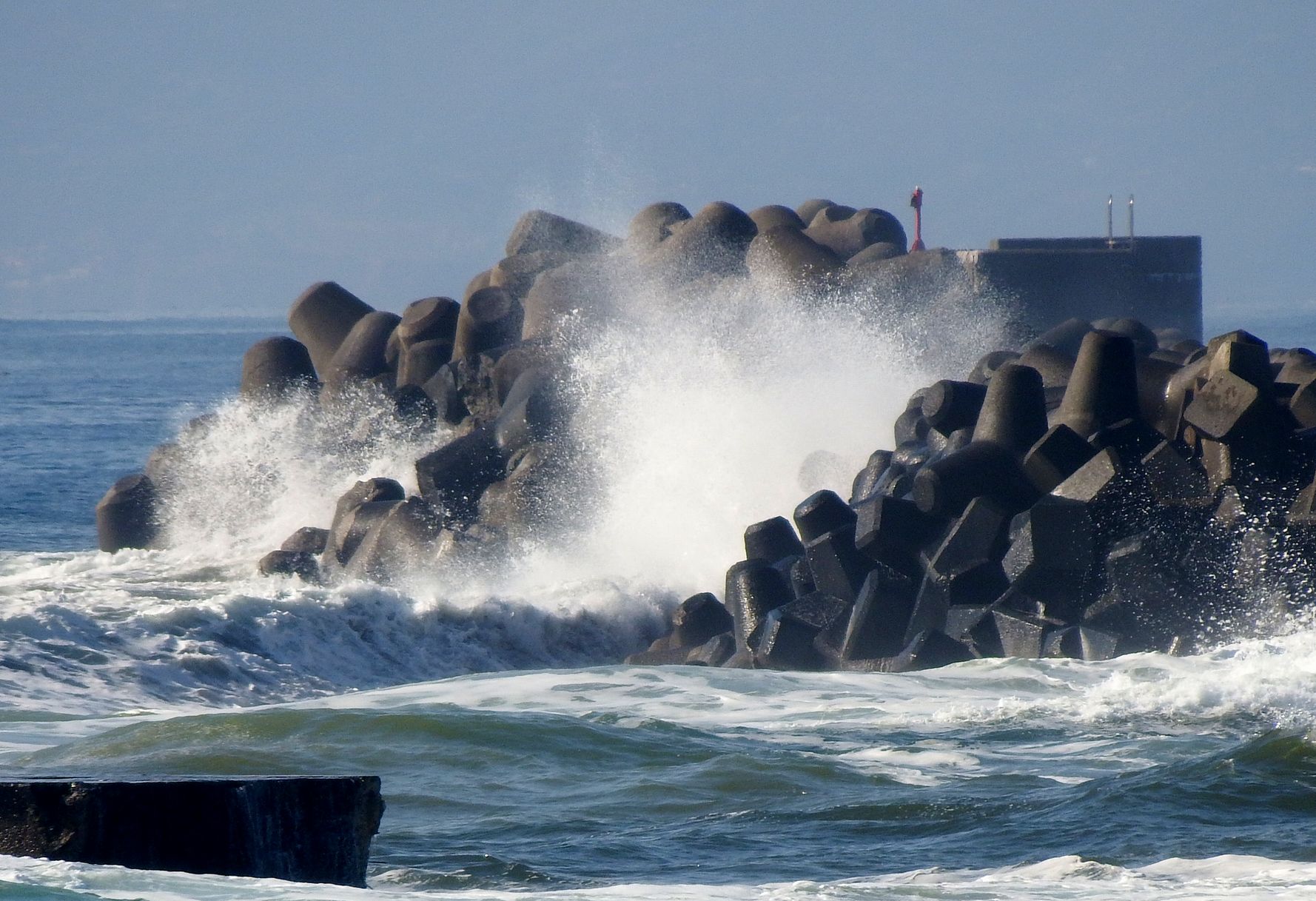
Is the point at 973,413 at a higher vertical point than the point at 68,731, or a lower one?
higher

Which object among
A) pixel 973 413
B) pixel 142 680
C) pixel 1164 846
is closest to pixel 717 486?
pixel 973 413

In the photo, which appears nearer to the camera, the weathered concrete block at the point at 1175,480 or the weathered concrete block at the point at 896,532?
the weathered concrete block at the point at 1175,480

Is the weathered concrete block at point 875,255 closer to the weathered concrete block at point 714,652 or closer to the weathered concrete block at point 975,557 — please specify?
Result: the weathered concrete block at point 714,652

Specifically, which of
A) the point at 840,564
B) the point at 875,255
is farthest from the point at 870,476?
the point at 875,255

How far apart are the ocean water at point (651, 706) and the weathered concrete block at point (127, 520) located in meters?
0.30

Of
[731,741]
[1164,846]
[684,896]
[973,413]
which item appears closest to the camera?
[684,896]

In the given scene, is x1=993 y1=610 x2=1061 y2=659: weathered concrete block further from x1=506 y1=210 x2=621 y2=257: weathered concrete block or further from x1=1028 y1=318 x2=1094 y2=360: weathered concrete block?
x1=506 y1=210 x2=621 y2=257: weathered concrete block

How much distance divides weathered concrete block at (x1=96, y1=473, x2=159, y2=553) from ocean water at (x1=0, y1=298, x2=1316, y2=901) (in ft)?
0.98

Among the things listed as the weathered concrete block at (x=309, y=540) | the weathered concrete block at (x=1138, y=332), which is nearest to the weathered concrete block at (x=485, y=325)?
the weathered concrete block at (x=309, y=540)

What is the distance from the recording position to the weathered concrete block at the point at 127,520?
1728 centimetres

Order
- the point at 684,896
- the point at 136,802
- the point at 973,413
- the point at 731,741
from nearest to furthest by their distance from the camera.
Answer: the point at 136,802, the point at 684,896, the point at 731,741, the point at 973,413

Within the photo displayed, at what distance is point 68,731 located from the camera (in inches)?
320

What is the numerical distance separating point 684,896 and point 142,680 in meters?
5.98

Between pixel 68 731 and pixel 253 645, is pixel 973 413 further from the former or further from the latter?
pixel 68 731
